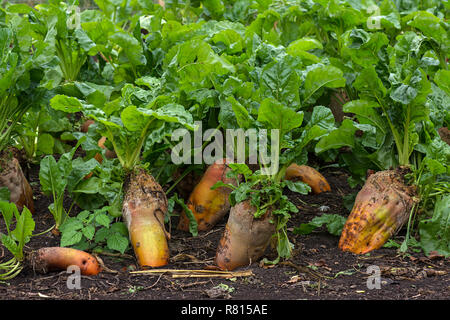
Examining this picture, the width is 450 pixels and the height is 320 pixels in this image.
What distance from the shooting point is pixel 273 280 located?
215 centimetres

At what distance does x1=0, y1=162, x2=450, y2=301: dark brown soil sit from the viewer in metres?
2.05

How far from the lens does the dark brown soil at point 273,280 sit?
6.72ft

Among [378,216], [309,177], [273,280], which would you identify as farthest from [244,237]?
[309,177]

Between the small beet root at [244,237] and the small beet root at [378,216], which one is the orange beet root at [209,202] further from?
the small beet root at [378,216]

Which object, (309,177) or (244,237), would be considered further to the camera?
(309,177)

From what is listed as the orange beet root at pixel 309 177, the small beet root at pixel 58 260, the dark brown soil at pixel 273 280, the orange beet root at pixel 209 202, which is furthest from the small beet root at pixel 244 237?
the orange beet root at pixel 309 177

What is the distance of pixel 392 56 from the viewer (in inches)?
105

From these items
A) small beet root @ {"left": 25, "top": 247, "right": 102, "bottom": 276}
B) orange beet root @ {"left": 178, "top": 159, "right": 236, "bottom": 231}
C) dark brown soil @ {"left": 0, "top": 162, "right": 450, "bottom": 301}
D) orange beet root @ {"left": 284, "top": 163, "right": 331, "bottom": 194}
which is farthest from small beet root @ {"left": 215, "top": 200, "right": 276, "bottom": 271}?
orange beet root @ {"left": 284, "top": 163, "right": 331, "bottom": 194}

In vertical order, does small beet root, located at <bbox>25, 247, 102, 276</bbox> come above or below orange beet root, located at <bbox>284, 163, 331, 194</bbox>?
below

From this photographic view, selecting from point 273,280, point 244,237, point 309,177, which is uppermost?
point 309,177

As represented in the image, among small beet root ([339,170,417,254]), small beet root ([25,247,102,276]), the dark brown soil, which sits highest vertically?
small beet root ([339,170,417,254])

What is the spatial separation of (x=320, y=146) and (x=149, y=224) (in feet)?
2.69

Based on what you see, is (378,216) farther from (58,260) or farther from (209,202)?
(58,260)

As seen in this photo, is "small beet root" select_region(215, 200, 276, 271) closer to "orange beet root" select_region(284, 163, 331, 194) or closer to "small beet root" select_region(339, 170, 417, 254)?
"small beet root" select_region(339, 170, 417, 254)
